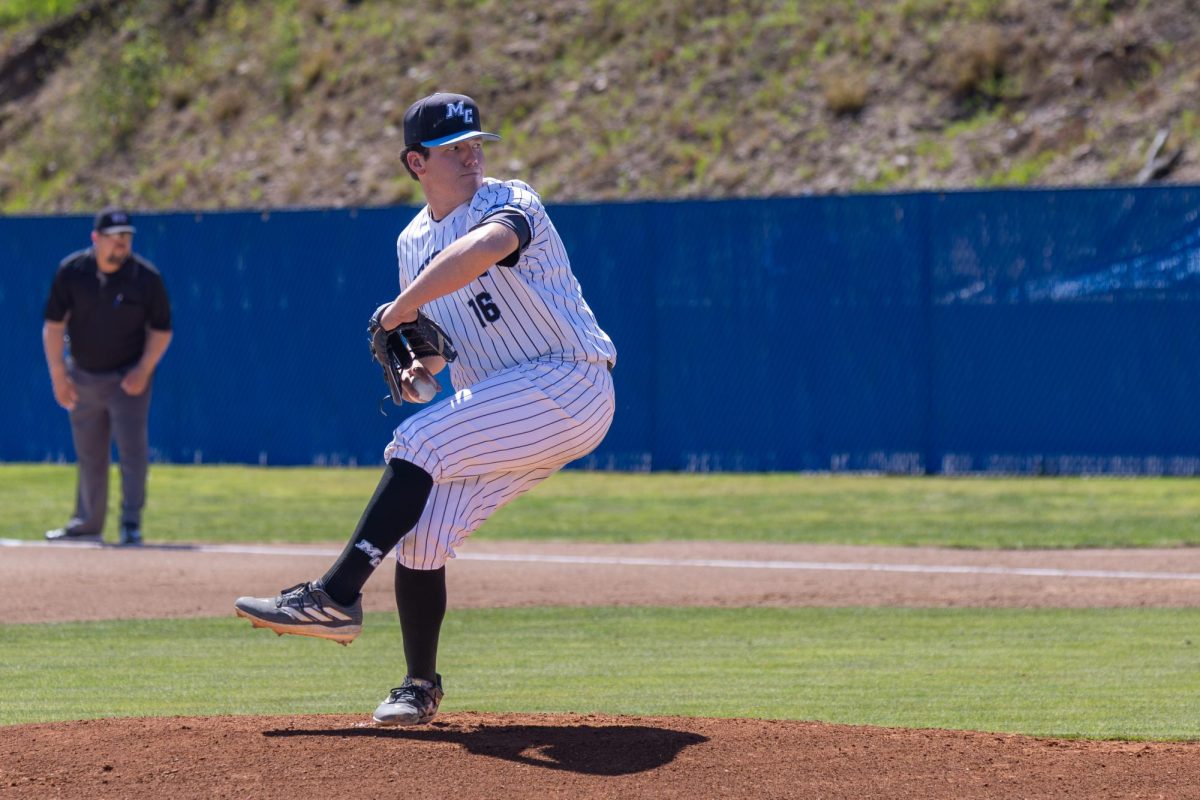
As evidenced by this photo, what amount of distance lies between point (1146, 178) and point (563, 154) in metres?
7.67

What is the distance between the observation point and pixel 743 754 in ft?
15.9

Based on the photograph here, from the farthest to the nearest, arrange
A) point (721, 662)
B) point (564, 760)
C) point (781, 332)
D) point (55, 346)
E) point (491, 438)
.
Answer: point (781, 332) → point (55, 346) → point (721, 662) → point (491, 438) → point (564, 760)

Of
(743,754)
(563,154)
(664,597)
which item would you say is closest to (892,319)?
(664,597)

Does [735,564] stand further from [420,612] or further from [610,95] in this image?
[610,95]

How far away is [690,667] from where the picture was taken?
7066 millimetres

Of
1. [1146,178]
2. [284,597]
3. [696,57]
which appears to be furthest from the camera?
[696,57]

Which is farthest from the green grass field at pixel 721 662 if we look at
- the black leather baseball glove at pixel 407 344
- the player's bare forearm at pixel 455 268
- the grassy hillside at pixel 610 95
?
the grassy hillside at pixel 610 95

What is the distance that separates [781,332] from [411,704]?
1106cm

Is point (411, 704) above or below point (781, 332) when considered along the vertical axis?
below

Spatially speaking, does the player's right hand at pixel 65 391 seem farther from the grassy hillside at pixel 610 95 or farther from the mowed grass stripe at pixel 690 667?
the grassy hillside at pixel 610 95

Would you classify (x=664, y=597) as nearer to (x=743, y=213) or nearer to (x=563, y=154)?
(x=743, y=213)

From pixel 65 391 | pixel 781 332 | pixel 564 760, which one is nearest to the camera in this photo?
pixel 564 760

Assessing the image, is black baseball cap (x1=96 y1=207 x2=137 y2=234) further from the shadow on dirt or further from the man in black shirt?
the shadow on dirt

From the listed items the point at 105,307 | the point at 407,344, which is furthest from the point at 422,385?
the point at 105,307
